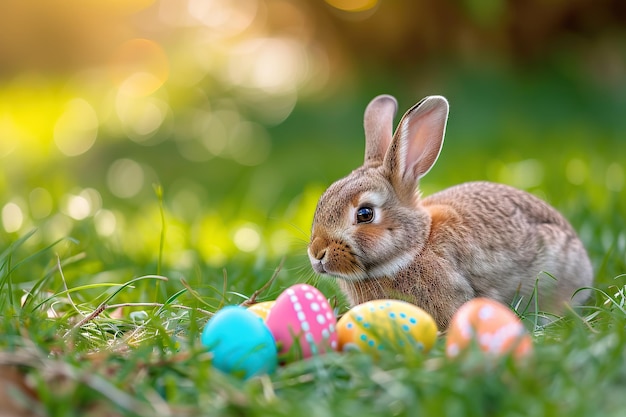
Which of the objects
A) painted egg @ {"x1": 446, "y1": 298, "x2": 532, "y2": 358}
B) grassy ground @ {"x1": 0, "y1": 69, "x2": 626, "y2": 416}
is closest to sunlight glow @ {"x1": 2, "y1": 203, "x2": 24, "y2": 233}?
grassy ground @ {"x1": 0, "y1": 69, "x2": 626, "y2": 416}

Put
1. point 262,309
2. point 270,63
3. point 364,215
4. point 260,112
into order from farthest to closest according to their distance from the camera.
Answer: point 270,63
point 260,112
point 364,215
point 262,309

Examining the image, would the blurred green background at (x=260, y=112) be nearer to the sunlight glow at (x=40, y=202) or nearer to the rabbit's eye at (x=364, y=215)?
the sunlight glow at (x=40, y=202)

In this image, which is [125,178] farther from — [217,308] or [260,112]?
[217,308]

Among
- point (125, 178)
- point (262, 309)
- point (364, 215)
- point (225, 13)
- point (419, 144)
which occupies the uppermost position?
point (225, 13)

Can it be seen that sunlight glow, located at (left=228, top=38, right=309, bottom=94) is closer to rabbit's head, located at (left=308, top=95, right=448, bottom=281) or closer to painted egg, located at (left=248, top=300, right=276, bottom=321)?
rabbit's head, located at (left=308, top=95, right=448, bottom=281)

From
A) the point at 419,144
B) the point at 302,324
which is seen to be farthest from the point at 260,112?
the point at 302,324

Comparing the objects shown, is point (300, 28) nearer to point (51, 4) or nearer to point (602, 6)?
point (602, 6)

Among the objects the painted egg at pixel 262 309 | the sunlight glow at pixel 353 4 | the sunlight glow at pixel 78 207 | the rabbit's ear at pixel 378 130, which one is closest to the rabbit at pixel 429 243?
the rabbit's ear at pixel 378 130
